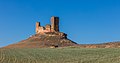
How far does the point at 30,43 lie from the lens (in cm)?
7931

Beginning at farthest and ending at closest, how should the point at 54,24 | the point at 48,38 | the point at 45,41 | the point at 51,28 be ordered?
the point at 54,24, the point at 51,28, the point at 48,38, the point at 45,41

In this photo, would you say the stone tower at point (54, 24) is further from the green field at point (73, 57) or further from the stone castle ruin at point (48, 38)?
the green field at point (73, 57)

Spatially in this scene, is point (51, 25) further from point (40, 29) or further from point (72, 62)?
point (72, 62)

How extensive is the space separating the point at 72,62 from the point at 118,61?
4.82 m

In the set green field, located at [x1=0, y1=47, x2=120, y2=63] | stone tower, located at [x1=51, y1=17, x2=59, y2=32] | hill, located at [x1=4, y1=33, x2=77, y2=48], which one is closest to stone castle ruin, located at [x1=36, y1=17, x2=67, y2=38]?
stone tower, located at [x1=51, y1=17, x2=59, y2=32]

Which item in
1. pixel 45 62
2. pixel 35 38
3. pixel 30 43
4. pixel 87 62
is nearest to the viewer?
pixel 87 62

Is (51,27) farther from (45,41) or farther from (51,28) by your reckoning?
(45,41)

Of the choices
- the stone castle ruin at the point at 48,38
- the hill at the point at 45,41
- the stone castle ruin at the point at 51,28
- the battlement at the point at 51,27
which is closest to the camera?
the hill at the point at 45,41

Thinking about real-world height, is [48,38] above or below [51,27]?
below

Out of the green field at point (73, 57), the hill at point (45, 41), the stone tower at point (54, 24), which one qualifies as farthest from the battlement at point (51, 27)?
the green field at point (73, 57)

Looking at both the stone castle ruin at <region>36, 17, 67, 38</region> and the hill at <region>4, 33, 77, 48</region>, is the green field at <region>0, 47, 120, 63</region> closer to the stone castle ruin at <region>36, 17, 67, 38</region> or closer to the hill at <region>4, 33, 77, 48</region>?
the hill at <region>4, 33, 77, 48</region>

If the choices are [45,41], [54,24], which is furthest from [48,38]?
[54,24]

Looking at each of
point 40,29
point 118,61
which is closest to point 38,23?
point 40,29

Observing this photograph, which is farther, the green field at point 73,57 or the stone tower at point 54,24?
the stone tower at point 54,24
